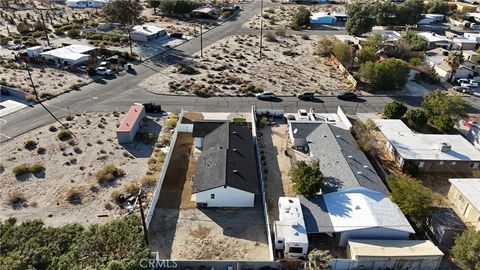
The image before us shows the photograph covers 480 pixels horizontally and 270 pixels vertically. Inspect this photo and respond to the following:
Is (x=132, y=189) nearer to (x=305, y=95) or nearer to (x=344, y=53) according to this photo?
(x=305, y=95)

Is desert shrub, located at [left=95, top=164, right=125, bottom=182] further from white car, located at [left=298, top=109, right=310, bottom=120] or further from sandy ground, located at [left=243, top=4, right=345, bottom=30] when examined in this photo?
sandy ground, located at [left=243, top=4, right=345, bottom=30]

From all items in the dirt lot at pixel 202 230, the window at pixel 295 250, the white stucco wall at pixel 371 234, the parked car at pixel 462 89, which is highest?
the parked car at pixel 462 89

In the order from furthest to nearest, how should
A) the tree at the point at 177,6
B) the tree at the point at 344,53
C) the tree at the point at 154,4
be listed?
1. the tree at the point at 154,4
2. the tree at the point at 177,6
3. the tree at the point at 344,53

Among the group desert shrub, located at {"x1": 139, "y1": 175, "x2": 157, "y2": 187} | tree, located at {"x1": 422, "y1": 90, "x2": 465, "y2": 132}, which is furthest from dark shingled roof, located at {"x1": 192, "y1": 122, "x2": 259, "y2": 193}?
tree, located at {"x1": 422, "y1": 90, "x2": 465, "y2": 132}

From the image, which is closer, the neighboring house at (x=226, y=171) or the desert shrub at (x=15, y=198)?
the neighboring house at (x=226, y=171)

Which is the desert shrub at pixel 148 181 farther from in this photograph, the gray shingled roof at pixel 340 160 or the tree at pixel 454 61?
the tree at pixel 454 61

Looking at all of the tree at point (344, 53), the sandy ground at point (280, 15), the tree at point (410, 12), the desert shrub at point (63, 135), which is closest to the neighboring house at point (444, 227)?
the desert shrub at point (63, 135)

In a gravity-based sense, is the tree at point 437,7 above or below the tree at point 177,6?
above

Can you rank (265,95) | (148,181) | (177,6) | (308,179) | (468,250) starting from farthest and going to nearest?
(177,6) → (265,95) → (148,181) → (308,179) → (468,250)

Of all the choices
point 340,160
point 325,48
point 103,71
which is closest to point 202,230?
point 340,160
